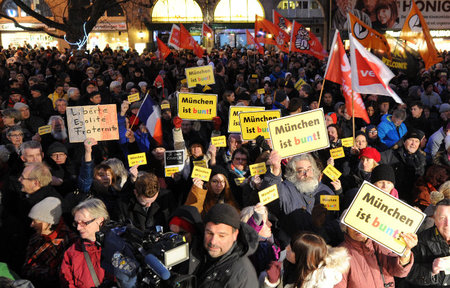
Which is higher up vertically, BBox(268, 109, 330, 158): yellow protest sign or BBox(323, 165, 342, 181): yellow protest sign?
BBox(268, 109, 330, 158): yellow protest sign

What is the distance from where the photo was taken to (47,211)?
11.3 feet

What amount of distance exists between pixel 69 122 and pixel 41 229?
2273mm

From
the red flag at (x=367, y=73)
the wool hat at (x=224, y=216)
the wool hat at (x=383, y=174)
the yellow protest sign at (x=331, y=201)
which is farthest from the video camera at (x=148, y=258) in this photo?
the red flag at (x=367, y=73)

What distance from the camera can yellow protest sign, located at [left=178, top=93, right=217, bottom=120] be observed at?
628 centimetres

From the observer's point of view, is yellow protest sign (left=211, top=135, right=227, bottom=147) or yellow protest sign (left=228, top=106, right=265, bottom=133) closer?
yellow protest sign (left=211, top=135, right=227, bottom=147)

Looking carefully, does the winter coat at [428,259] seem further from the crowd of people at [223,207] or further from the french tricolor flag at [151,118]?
the french tricolor flag at [151,118]

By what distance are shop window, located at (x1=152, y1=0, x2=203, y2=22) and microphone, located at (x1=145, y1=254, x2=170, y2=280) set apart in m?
38.1

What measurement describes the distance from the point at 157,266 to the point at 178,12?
3887cm

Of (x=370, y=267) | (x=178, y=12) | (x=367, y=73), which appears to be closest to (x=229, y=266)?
(x=370, y=267)

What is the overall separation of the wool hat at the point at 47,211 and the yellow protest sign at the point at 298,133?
6.74 feet

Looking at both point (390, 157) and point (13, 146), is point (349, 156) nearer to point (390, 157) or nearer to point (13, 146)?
point (390, 157)

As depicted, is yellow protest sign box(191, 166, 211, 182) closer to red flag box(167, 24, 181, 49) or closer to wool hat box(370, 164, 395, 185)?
wool hat box(370, 164, 395, 185)

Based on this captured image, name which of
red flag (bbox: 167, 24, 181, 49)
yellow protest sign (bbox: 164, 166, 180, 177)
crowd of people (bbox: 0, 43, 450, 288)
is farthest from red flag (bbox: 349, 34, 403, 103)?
red flag (bbox: 167, 24, 181, 49)

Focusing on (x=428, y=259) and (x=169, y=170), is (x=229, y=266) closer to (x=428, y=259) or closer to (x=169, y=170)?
(x=428, y=259)
